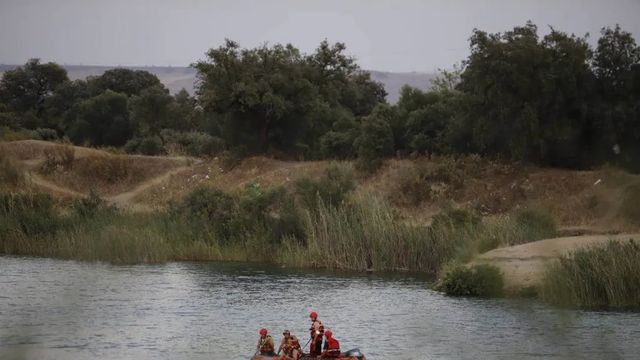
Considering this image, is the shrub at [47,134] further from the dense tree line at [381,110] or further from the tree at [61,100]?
the tree at [61,100]

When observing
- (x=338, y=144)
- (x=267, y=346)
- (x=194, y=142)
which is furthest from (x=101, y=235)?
(x=194, y=142)

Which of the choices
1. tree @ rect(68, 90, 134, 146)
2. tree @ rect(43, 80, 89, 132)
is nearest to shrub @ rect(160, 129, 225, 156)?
tree @ rect(68, 90, 134, 146)

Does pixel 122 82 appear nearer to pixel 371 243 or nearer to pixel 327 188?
pixel 327 188

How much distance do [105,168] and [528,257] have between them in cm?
5002

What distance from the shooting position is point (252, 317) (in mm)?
47844

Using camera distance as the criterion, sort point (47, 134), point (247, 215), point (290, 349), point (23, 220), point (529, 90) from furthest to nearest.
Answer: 1. point (47, 134)
2. point (529, 90)
3. point (247, 215)
4. point (23, 220)
5. point (290, 349)

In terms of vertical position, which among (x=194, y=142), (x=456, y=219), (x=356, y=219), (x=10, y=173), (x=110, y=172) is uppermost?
(x=194, y=142)

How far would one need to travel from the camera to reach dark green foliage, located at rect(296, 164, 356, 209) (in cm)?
6512

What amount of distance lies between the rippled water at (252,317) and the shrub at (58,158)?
34.0m

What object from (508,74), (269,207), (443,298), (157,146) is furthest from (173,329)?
(157,146)

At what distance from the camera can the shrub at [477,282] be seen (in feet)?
174

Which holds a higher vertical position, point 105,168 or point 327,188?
point 105,168

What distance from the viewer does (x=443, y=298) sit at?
172 ft

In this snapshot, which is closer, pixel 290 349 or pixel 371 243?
pixel 290 349
